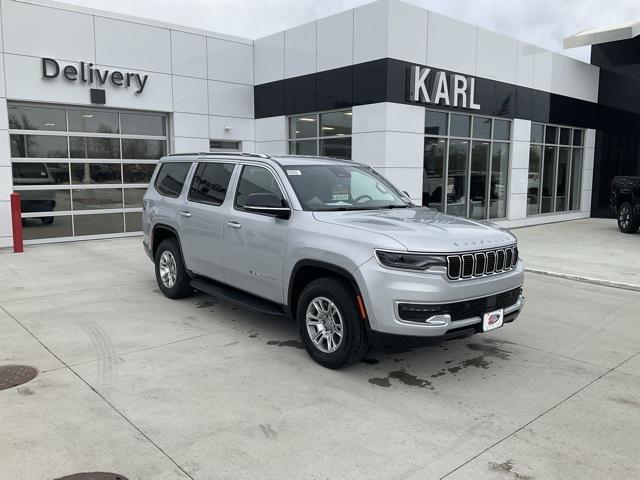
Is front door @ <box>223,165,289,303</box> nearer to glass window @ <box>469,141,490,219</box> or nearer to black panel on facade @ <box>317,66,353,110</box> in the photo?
black panel on facade @ <box>317,66,353,110</box>

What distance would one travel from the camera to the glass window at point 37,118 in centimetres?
1205

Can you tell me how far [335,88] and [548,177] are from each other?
8.83 m

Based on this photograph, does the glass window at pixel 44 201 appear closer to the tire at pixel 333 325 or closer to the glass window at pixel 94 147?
the glass window at pixel 94 147

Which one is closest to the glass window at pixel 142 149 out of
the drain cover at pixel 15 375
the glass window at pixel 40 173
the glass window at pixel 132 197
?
the glass window at pixel 132 197

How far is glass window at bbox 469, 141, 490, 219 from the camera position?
49.0 ft

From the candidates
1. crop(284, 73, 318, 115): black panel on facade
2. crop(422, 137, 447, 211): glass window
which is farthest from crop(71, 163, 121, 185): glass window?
crop(422, 137, 447, 211): glass window

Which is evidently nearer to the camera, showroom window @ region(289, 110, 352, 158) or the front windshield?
the front windshield

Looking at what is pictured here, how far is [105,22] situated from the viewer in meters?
12.9

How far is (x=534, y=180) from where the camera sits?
17.3 m

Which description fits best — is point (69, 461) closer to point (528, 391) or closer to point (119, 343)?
point (119, 343)

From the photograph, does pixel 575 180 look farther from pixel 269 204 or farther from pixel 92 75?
pixel 269 204

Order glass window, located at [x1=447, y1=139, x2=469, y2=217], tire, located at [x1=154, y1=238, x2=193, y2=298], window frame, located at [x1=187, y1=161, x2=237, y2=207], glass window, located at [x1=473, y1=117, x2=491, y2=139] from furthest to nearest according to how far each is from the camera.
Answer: glass window, located at [x1=473, y1=117, x2=491, y2=139] → glass window, located at [x1=447, y1=139, x2=469, y2=217] → tire, located at [x1=154, y1=238, x2=193, y2=298] → window frame, located at [x1=187, y1=161, x2=237, y2=207]

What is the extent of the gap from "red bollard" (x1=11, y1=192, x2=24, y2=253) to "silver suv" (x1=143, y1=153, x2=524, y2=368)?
20.1 ft

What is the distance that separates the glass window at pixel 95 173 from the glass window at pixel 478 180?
370 inches
